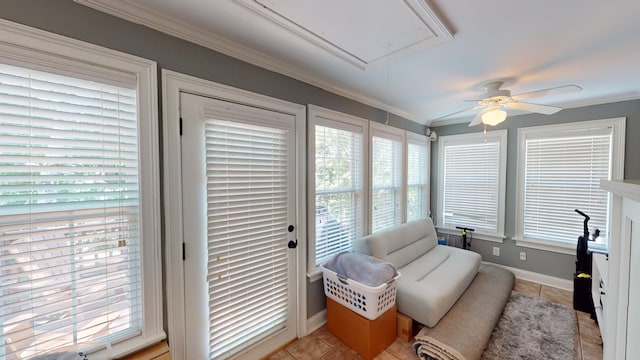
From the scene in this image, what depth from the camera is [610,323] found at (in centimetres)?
86

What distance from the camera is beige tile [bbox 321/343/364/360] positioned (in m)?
2.01

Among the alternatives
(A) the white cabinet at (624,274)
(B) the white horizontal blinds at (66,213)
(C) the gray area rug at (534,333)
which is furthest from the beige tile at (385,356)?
(B) the white horizontal blinds at (66,213)

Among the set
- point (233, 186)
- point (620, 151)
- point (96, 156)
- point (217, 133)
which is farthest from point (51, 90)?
point (620, 151)

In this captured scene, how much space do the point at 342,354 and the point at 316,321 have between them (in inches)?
16.9

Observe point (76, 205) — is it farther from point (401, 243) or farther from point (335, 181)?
point (401, 243)

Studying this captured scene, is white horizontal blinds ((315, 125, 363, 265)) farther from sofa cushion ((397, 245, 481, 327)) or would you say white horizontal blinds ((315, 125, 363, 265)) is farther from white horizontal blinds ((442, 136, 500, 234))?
white horizontal blinds ((442, 136, 500, 234))

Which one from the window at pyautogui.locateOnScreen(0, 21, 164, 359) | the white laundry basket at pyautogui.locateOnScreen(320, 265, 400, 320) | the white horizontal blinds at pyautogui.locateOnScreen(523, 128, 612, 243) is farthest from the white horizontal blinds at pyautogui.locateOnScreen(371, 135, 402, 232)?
the window at pyautogui.locateOnScreen(0, 21, 164, 359)

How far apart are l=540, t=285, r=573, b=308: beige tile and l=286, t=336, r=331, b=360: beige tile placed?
9.22ft

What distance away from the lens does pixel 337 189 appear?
2617 millimetres

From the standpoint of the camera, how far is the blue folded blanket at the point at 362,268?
2.06m

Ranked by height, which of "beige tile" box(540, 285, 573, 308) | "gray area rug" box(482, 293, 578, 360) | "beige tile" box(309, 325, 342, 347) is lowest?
"beige tile" box(309, 325, 342, 347)

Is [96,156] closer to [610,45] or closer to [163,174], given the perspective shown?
[163,174]

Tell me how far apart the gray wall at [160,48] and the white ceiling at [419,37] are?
0.19ft

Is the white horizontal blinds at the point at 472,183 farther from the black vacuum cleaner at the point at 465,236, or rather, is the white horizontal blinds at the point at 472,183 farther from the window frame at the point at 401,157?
the window frame at the point at 401,157
